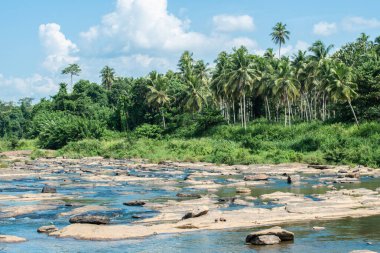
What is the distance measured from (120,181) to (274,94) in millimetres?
40231

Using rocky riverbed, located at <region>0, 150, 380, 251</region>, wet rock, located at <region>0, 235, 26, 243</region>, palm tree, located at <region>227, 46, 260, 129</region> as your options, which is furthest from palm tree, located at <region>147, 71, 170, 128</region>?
wet rock, located at <region>0, 235, 26, 243</region>

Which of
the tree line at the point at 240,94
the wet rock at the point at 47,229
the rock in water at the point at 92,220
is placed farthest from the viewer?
the tree line at the point at 240,94

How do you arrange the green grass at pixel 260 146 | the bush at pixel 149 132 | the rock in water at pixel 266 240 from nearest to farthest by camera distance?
the rock in water at pixel 266 240 → the green grass at pixel 260 146 → the bush at pixel 149 132

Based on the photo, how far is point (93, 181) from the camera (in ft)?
145

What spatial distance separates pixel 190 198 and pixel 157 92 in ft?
208

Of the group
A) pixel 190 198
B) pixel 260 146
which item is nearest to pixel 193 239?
pixel 190 198

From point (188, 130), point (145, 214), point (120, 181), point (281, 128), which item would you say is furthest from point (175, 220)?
point (188, 130)

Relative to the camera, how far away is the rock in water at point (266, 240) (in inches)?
742

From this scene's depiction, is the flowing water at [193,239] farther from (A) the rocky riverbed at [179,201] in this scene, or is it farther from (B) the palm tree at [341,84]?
(B) the palm tree at [341,84]

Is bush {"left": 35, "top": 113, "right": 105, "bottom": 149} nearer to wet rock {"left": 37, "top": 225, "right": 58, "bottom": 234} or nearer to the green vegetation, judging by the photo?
the green vegetation

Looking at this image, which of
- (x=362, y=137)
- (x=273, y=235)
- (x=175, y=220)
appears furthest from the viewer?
(x=362, y=137)

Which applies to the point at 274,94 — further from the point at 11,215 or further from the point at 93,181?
the point at 11,215

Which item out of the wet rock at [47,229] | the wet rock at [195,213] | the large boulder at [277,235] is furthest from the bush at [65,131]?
the large boulder at [277,235]

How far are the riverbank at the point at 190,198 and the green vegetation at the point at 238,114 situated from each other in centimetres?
1186
